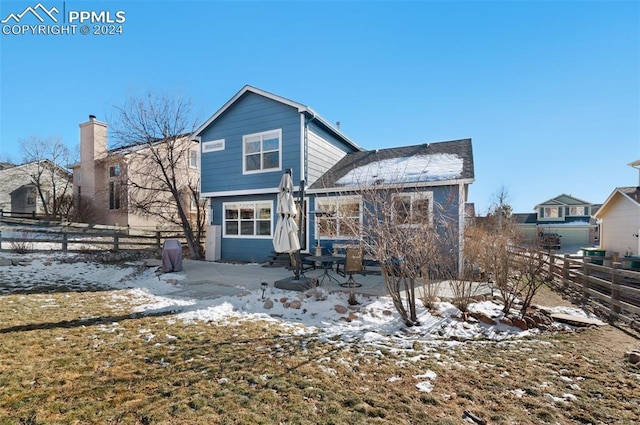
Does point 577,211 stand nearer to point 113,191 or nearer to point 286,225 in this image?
point 286,225

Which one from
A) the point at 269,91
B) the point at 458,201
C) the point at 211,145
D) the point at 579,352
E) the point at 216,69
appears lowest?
the point at 579,352

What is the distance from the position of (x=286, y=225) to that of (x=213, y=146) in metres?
7.77

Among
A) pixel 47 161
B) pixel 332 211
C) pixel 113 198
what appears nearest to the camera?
pixel 332 211

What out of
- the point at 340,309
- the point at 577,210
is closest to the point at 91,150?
the point at 340,309

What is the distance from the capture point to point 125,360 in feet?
12.0

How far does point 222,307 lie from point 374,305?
3.12 metres

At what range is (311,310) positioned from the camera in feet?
19.9

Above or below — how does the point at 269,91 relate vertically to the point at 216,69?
below

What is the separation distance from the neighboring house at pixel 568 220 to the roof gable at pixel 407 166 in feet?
85.5

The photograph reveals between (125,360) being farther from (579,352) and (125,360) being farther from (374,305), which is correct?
(579,352)

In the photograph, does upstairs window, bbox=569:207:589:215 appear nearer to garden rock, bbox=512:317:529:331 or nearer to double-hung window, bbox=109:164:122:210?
garden rock, bbox=512:317:529:331

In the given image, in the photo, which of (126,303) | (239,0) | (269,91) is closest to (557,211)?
(269,91)

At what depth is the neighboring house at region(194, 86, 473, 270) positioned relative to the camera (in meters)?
11.7

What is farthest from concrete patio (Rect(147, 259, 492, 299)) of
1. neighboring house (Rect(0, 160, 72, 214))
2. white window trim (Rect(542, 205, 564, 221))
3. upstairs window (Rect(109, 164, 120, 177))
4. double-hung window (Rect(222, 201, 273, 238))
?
white window trim (Rect(542, 205, 564, 221))
